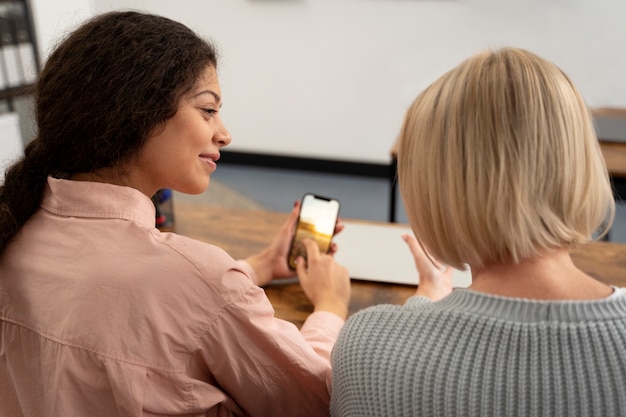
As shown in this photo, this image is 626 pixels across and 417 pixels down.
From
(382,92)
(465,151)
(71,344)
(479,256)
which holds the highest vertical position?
(465,151)

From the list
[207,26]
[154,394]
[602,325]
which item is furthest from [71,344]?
[207,26]

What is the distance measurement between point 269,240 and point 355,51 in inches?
101

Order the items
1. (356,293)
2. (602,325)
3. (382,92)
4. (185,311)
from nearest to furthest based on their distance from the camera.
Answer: (602,325) → (185,311) → (356,293) → (382,92)

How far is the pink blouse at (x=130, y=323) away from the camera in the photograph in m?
0.95

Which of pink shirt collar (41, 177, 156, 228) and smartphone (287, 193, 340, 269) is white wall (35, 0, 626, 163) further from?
pink shirt collar (41, 177, 156, 228)

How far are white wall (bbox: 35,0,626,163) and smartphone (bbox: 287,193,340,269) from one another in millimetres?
2386

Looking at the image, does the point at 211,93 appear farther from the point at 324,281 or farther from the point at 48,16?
the point at 48,16

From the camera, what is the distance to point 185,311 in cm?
96

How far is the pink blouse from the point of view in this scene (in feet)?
3.12

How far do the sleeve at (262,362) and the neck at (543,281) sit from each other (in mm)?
303

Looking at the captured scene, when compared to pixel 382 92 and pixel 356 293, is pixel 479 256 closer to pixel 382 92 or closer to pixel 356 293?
pixel 356 293

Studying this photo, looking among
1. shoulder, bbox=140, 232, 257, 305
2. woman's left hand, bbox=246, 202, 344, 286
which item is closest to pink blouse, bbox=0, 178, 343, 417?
shoulder, bbox=140, 232, 257, 305

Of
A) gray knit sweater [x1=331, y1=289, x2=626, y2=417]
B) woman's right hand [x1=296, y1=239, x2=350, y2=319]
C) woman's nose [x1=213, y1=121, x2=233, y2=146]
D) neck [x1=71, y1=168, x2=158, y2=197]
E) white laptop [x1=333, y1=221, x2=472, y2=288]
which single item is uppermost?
woman's nose [x1=213, y1=121, x2=233, y2=146]

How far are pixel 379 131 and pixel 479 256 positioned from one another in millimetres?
3295
